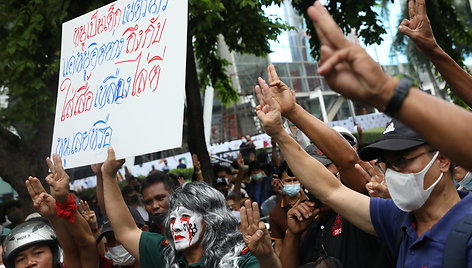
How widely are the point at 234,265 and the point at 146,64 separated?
129 centimetres

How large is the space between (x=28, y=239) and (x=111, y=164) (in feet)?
2.55

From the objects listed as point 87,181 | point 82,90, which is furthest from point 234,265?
point 87,181

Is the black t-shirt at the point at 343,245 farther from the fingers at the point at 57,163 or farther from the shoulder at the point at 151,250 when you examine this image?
the fingers at the point at 57,163

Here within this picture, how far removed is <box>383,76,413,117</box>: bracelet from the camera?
1589 mm

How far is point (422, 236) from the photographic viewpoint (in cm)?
236

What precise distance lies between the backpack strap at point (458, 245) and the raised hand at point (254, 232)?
904 millimetres

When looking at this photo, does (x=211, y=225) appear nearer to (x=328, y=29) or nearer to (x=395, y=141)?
(x=395, y=141)

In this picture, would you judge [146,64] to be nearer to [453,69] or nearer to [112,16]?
[112,16]

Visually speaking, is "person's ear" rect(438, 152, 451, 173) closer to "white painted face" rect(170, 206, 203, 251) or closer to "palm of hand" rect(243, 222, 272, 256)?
"palm of hand" rect(243, 222, 272, 256)

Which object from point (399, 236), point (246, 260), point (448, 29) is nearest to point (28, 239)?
point (246, 260)

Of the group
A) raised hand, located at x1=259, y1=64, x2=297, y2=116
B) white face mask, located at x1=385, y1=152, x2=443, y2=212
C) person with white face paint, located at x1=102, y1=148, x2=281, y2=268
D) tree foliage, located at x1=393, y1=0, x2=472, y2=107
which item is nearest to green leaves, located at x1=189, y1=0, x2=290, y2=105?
tree foliage, located at x1=393, y1=0, x2=472, y2=107

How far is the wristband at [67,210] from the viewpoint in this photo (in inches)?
151

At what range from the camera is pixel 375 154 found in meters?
2.55

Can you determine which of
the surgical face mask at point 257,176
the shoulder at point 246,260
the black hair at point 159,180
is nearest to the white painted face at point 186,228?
the shoulder at point 246,260
